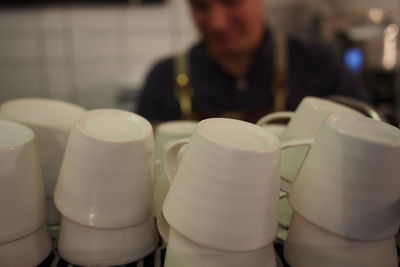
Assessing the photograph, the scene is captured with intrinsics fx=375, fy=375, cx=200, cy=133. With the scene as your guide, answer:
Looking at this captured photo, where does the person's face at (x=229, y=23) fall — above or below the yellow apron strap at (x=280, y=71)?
above

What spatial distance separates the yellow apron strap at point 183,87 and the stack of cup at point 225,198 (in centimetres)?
81

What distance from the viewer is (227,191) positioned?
0.94 ft

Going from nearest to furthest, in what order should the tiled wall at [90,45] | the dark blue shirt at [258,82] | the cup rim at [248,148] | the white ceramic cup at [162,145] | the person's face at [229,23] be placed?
the cup rim at [248,148]
the white ceramic cup at [162,145]
the person's face at [229,23]
the dark blue shirt at [258,82]
the tiled wall at [90,45]

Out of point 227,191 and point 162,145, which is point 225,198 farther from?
point 162,145

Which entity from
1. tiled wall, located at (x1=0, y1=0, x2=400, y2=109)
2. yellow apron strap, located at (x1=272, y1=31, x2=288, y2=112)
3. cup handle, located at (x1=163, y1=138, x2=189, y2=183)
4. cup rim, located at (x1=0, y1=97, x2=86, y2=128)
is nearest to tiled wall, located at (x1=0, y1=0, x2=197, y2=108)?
tiled wall, located at (x1=0, y1=0, x2=400, y2=109)

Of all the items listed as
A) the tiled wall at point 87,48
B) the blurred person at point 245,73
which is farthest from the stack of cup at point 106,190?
the tiled wall at point 87,48

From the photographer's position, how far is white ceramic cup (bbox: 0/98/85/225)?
1.24ft

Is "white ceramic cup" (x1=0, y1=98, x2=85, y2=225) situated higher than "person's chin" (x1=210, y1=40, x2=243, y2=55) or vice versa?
"white ceramic cup" (x1=0, y1=98, x2=85, y2=225)

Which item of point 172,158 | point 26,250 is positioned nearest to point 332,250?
point 172,158

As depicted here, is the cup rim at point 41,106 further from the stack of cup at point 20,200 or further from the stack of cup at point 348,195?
the stack of cup at point 348,195

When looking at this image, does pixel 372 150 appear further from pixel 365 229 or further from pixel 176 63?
pixel 176 63

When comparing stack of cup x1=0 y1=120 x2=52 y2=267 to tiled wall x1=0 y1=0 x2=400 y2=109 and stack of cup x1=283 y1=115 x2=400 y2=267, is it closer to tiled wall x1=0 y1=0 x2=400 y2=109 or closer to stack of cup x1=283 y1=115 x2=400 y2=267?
stack of cup x1=283 y1=115 x2=400 y2=267

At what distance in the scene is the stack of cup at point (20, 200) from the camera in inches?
12.2

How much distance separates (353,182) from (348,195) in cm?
1
